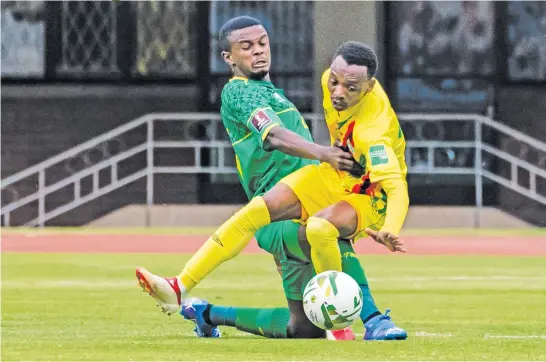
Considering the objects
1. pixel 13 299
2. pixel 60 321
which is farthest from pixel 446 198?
pixel 60 321

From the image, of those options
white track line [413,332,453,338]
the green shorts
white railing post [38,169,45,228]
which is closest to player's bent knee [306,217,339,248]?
the green shorts

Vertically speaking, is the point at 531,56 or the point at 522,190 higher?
the point at 531,56

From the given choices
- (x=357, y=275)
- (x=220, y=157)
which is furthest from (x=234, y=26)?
(x=220, y=157)

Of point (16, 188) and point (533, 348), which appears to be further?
point (16, 188)

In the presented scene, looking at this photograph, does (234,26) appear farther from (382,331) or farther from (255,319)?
(382,331)

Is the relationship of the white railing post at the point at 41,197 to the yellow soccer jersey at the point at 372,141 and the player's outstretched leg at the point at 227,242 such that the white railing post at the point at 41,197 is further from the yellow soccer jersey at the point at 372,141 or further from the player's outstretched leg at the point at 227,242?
the yellow soccer jersey at the point at 372,141

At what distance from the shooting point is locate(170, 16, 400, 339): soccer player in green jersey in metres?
8.88

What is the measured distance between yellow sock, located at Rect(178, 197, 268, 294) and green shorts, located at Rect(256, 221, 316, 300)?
0.15 meters

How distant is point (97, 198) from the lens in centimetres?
2591

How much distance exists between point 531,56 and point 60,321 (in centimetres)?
1665

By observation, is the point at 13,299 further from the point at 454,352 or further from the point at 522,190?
the point at 522,190

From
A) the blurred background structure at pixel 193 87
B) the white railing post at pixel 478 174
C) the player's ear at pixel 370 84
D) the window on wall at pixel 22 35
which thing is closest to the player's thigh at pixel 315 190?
the player's ear at pixel 370 84

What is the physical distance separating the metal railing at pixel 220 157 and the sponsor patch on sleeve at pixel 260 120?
48.2 feet

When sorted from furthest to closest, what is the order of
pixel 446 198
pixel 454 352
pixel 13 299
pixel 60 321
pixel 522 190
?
pixel 446 198
pixel 522 190
pixel 13 299
pixel 60 321
pixel 454 352
